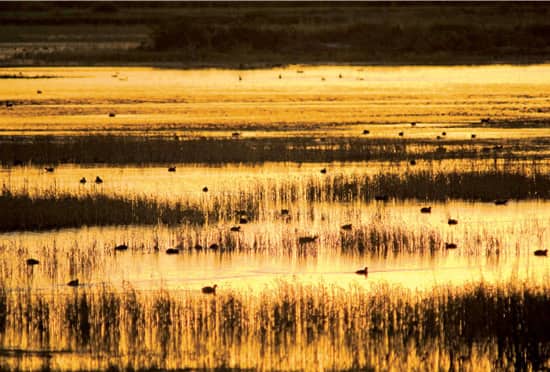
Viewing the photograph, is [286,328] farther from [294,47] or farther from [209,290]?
[294,47]

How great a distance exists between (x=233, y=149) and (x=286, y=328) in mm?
13468

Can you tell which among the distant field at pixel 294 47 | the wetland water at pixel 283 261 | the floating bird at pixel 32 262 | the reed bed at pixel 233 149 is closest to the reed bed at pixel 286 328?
the wetland water at pixel 283 261

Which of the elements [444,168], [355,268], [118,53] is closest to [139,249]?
[355,268]

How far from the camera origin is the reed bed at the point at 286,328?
11.1 meters

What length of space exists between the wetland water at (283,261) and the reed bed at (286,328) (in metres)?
0.02

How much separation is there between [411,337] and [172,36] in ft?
181

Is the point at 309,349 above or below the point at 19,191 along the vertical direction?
below

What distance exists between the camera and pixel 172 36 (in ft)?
216

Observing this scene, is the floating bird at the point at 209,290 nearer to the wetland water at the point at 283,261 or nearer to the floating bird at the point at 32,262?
the wetland water at the point at 283,261

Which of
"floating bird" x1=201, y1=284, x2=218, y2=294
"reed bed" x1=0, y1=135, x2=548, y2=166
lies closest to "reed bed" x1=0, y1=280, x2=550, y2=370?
"floating bird" x1=201, y1=284, x2=218, y2=294

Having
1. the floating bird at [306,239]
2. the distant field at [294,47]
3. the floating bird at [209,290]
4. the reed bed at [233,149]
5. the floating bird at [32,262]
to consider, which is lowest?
the floating bird at [209,290]

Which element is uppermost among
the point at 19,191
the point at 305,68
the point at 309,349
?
the point at 305,68

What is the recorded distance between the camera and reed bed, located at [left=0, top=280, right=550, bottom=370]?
1109cm

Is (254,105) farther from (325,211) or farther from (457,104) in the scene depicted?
(325,211)
